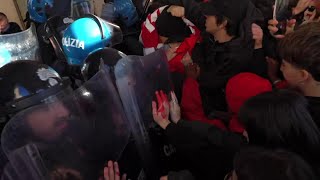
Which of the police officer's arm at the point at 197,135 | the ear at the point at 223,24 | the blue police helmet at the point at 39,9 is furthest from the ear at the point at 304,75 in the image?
the blue police helmet at the point at 39,9

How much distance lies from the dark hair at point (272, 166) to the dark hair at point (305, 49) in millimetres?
378

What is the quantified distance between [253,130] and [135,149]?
1.14 feet

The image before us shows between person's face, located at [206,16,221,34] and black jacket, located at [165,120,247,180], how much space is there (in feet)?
1.73

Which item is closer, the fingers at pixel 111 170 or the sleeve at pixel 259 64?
the fingers at pixel 111 170

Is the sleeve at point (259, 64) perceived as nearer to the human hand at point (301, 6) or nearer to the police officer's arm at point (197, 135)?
the human hand at point (301, 6)

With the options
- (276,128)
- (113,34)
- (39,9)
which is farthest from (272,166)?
(39,9)

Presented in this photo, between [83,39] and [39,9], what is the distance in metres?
1.28

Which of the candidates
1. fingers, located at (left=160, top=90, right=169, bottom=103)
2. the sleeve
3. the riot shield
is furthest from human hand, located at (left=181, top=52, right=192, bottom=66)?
the riot shield

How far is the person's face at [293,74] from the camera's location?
99 centimetres

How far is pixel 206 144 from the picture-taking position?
40.2 inches

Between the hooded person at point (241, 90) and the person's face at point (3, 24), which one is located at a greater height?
the hooded person at point (241, 90)

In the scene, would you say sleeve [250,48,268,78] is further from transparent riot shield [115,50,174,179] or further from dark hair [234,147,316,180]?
dark hair [234,147,316,180]

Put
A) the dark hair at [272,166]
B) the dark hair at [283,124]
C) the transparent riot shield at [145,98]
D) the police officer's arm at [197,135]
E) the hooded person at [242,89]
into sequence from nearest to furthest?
the dark hair at [272,166] → the dark hair at [283,124] → the transparent riot shield at [145,98] → the police officer's arm at [197,135] → the hooded person at [242,89]

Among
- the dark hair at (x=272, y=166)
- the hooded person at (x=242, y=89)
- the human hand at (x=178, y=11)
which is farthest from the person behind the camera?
the human hand at (x=178, y=11)
